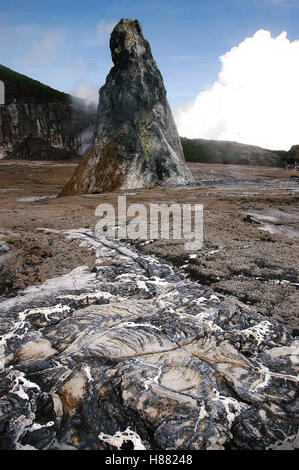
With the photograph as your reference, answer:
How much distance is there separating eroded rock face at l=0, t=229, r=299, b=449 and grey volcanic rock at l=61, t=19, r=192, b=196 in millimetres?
10238

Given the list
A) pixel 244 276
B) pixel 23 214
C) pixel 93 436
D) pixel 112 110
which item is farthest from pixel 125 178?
pixel 93 436

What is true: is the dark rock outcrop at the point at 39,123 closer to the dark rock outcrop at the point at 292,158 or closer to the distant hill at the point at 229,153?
the distant hill at the point at 229,153

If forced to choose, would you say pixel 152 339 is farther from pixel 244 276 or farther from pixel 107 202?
pixel 107 202

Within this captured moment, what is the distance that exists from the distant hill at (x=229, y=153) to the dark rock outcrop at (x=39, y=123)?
46.2 ft

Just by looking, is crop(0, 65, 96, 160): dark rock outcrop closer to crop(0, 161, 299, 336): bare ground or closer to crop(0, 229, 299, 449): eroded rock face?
crop(0, 161, 299, 336): bare ground

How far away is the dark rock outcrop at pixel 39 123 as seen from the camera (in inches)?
1554

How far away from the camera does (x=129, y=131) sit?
Result: 13.4 meters

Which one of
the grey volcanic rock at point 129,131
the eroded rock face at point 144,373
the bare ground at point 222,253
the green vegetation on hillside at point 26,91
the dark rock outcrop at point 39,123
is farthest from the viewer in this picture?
the green vegetation on hillside at point 26,91

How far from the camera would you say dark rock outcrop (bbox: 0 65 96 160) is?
129ft

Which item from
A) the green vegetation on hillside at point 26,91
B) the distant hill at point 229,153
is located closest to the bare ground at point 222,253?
the distant hill at point 229,153

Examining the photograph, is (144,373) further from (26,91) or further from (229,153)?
(26,91)
